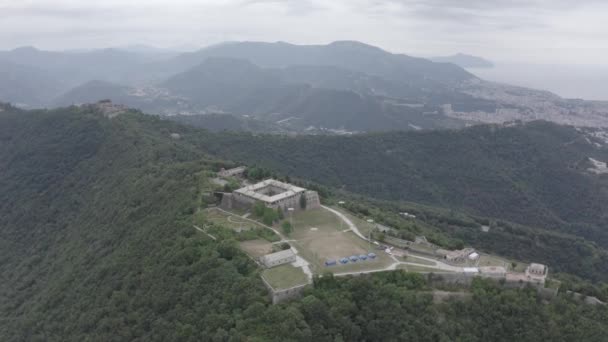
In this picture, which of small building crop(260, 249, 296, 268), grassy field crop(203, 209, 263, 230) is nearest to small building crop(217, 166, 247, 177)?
grassy field crop(203, 209, 263, 230)

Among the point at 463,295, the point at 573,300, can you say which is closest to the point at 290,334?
the point at 463,295

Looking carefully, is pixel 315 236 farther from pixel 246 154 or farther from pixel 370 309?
pixel 246 154

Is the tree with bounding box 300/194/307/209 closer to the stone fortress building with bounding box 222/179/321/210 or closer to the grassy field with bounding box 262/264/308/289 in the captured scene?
the stone fortress building with bounding box 222/179/321/210

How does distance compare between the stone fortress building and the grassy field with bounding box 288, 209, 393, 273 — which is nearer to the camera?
the grassy field with bounding box 288, 209, 393, 273

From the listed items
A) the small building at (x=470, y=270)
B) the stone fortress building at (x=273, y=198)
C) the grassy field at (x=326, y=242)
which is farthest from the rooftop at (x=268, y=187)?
the small building at (x=470, y=270)

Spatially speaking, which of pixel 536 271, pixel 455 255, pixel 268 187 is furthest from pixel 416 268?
pixel 268 187

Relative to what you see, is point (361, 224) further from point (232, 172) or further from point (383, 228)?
point (232, 172)

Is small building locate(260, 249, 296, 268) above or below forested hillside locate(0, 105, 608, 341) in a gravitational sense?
above
